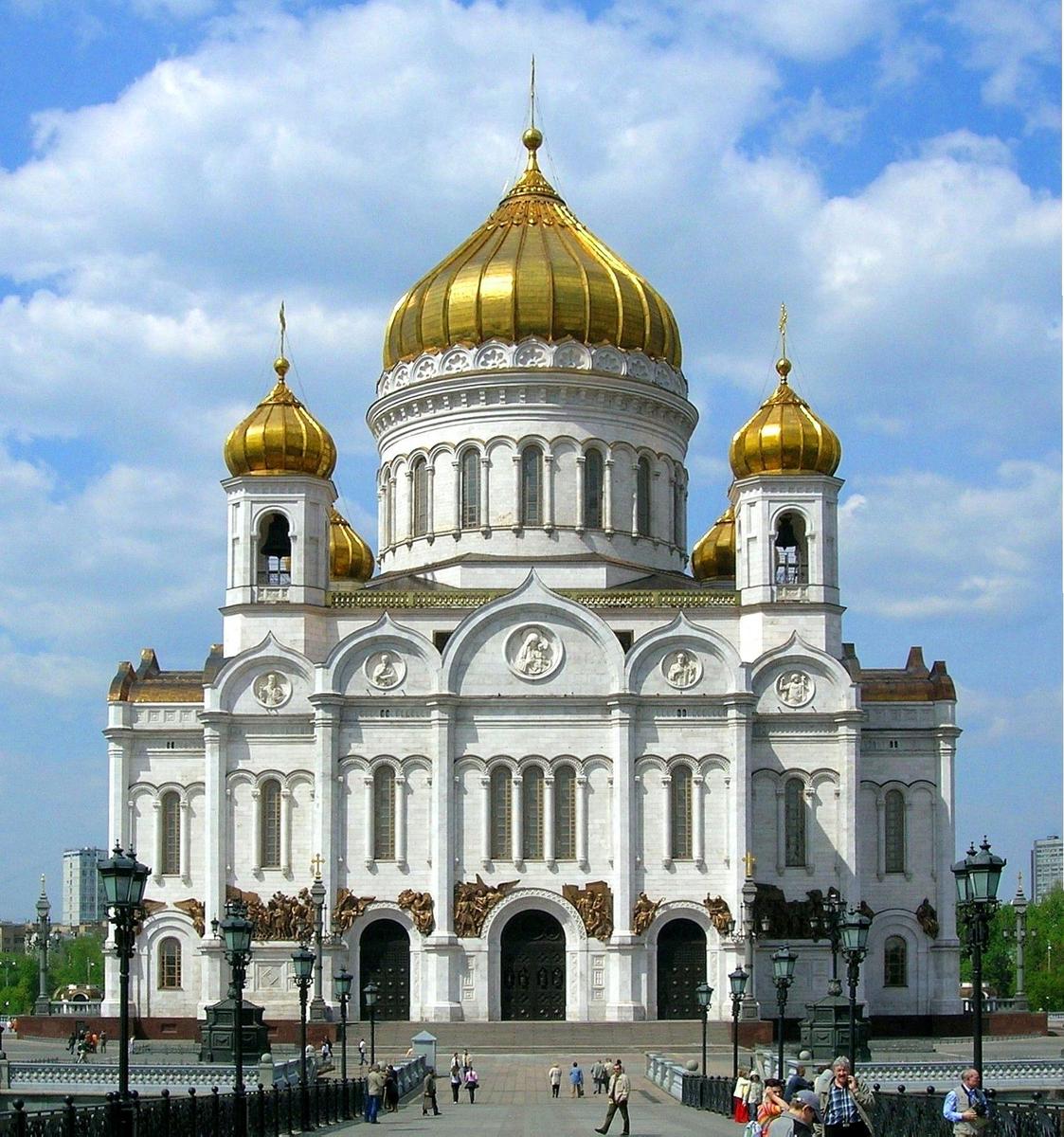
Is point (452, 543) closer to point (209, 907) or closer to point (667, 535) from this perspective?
point (667, 535)

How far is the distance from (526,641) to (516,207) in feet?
49.3

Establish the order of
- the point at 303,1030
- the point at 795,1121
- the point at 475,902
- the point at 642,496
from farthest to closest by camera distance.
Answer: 1. the point at 642,496
2. the point at 475,902
3. the point at 303,1030
4. the point at 795,1121

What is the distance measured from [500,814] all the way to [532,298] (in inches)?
566

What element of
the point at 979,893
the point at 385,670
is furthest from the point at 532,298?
the point at 979,893

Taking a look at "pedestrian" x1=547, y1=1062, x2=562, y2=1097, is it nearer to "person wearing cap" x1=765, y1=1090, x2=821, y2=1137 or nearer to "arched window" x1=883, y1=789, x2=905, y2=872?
"arched window" x1=883, y1=789, x2=905, y2=872

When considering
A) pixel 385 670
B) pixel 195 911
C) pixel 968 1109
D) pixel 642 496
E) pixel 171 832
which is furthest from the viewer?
pixel 642 496

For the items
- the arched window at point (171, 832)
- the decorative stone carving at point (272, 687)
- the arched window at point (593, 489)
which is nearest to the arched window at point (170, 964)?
the arched window at point (171, 832)

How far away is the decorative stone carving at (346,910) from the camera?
5172 centimetres

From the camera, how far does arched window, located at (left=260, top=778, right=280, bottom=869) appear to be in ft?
174

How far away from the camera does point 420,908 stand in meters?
51.9

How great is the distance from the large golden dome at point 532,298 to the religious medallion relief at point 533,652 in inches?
352

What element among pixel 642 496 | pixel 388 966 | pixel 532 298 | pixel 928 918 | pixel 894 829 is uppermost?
pixel 532 298

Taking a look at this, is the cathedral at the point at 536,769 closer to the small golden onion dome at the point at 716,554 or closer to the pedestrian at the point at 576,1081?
the small golden onion dome at the point at 716,554

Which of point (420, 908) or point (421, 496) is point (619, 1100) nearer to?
point (420, 908)
